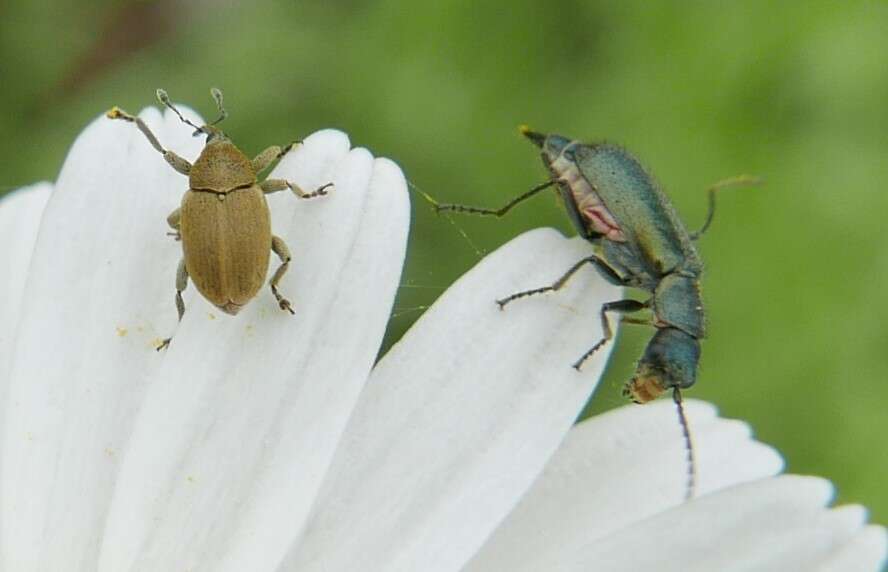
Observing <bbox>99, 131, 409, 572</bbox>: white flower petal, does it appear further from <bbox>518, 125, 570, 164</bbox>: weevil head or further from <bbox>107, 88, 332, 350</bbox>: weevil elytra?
<bbox>518, 125, 570, 164</bbox>: weevil head

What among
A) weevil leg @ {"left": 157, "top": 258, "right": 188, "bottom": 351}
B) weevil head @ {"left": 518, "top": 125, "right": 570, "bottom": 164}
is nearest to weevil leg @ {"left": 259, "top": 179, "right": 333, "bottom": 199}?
weevil leg @ {"left": 157, "top": 258, "right": 188, "bottom": 351}

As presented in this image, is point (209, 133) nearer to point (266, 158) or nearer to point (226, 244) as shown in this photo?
point (266, 158)

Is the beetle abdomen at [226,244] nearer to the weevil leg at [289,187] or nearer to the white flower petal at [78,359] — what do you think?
the weevil leg at [289,187]

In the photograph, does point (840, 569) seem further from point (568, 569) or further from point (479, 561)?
point (479, 561)

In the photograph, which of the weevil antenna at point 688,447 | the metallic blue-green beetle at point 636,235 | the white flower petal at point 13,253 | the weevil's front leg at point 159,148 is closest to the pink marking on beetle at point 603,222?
the metallic blue-green beetle at point 636,235

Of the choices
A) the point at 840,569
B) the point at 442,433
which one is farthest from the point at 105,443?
the point at 840,569

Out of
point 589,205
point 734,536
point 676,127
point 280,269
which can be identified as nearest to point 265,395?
point 280,269

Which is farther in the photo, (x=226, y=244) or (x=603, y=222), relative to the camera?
(x=603, y=222)
